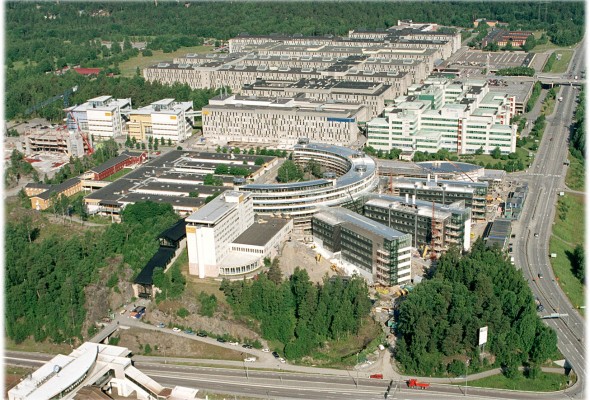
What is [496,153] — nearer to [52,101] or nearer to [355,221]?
[355,221]

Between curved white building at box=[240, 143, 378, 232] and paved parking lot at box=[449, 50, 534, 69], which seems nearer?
curved white building at box=[240, 143, 378, 232]

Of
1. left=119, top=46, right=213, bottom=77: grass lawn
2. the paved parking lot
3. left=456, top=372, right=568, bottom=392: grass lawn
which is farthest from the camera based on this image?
left=119, top=46, right=213, bottom=77: grass lawn

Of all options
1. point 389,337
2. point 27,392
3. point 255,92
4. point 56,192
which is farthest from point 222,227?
point 255,92

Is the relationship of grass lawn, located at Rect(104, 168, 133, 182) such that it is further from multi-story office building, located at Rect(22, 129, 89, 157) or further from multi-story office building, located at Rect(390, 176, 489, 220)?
multi-story office building, located at Rect(390, 176, 489, 220)

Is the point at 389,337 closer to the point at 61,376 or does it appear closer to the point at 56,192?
the point at 61,376

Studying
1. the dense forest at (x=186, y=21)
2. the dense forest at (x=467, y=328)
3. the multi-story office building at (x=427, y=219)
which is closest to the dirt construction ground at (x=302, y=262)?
the multi-story office building at (x=427, y=219)

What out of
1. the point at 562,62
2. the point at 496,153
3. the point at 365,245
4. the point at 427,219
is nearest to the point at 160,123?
the point at 496,153

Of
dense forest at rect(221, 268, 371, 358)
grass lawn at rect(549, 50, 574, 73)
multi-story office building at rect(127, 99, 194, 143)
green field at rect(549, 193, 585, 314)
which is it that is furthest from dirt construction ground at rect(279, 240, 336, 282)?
grass lawn at rect(549, 50, 574, 73)

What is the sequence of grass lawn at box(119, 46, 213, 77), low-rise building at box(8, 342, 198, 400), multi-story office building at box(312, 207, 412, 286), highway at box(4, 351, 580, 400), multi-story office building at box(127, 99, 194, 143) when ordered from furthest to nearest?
1. grass lawn at box(119, 46, 213, 77)
2. multi-story office building at box(127, 99, 194, 143)
3. multi-story office building at box(312, 207, 412, 286)
4. highway at box(4, 351, 580, 400)
5. low-rise building at box(8, 342, 198, 400)
